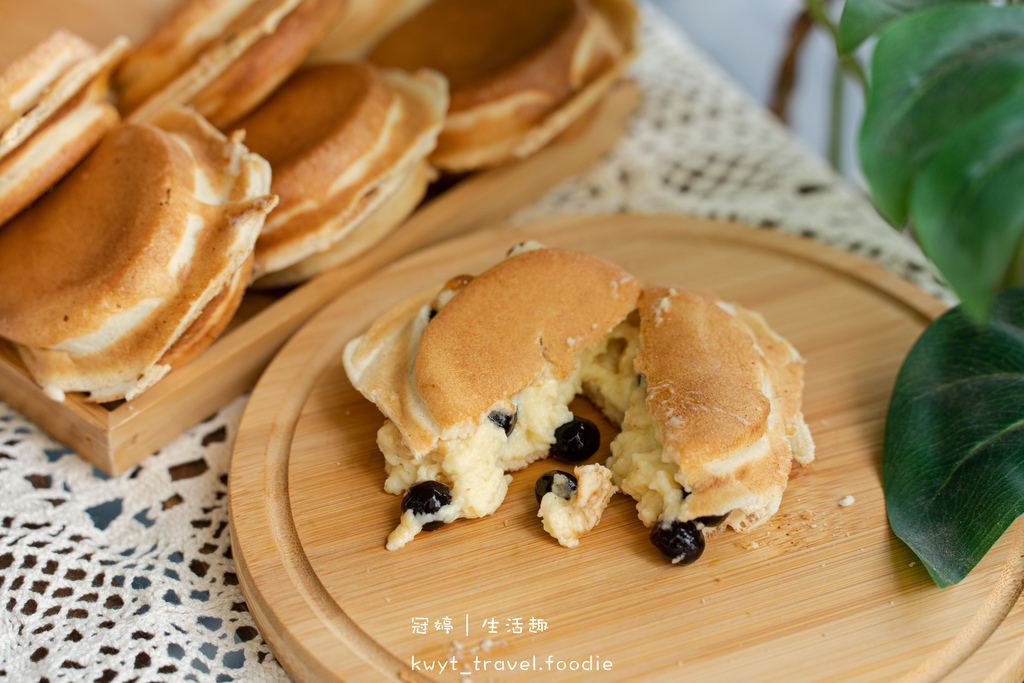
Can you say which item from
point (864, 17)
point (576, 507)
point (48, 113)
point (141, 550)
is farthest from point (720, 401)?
point (48, 113)

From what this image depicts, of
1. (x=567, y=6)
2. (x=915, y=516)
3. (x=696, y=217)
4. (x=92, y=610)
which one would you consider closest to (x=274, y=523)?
(x=92, y=610)

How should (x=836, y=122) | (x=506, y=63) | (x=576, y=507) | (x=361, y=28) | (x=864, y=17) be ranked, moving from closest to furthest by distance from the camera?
1. (x=864, y=17)
2. (x=576, y=507)
3. (x=506, y=63)
4. (x=361, y=28)
5. (x=836, y=122)

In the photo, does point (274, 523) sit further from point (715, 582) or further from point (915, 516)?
point (915, 516)

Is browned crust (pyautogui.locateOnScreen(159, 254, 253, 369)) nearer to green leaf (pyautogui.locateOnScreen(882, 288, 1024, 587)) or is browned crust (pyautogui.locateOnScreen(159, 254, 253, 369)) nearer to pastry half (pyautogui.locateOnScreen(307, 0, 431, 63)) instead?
pastry half (pyautogui.locateOnScreen(307, 0, 431, 63))

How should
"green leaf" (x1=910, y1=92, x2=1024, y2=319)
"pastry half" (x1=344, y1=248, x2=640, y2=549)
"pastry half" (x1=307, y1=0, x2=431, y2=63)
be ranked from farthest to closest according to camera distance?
"pastry half" (x1=307, y1=0, x2=431, y2=63) → "pastry half" (x1=344, y1=248, x2=640, y2=549) → "green leaf" (x1=910, y1=92, x2=1024, y2=319)

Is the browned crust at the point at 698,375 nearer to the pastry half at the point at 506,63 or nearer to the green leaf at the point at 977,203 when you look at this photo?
the green leaf at the point at 977,203

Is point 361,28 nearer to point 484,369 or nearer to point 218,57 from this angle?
point 218,57

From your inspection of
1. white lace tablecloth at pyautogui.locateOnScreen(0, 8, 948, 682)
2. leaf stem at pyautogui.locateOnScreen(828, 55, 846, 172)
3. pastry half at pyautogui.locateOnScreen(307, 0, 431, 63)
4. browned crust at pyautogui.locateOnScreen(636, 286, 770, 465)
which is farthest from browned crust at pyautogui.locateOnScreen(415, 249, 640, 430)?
leaf stem at pyautogui.locateOnScreen(828, 55, 846, 172)
